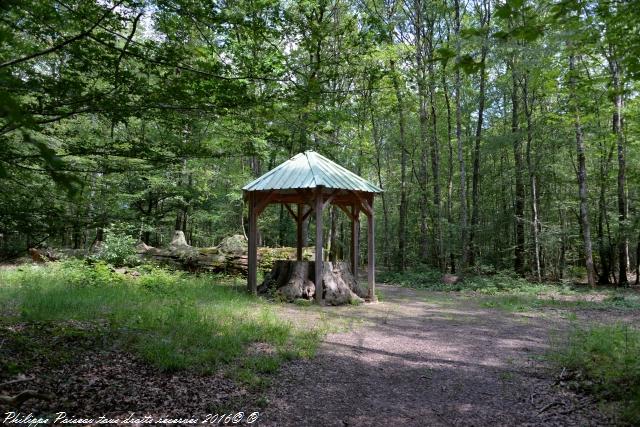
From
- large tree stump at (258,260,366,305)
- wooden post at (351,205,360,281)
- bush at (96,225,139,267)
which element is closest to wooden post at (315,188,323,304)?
large tree stump at (258,260,366,305)

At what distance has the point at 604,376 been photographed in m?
4.50

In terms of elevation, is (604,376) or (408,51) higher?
(408,51)

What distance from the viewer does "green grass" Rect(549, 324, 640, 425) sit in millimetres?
3932

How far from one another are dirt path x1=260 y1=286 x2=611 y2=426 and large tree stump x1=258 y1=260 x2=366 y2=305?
2783 millimetres

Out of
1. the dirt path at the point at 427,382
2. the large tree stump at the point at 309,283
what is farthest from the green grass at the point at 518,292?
the large tree stump at the point at 309,283

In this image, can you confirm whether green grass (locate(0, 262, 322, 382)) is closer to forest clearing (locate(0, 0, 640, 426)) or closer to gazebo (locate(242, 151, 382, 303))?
forest clearing (locate(0, 0, 640, 426))

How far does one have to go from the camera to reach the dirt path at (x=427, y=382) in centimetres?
398

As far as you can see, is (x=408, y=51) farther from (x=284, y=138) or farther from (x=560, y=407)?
(x=560, y=407)

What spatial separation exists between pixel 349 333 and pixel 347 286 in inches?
→ 162

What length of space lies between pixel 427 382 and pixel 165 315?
4.34 m

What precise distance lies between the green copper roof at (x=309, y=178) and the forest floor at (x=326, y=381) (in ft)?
13.3

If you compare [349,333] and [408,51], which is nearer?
[349,333]

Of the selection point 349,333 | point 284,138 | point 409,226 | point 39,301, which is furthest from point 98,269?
point 409,226

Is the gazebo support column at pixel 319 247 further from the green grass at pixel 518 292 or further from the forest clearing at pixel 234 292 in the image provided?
the green grass at pixel 518 292
